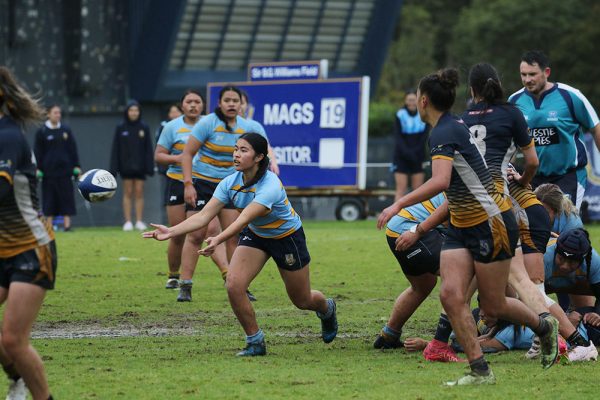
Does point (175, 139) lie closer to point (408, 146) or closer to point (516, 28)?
point (408, 146)

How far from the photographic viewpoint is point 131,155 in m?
24.4

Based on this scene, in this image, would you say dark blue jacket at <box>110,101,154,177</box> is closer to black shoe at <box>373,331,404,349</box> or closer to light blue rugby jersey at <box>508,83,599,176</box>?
light blue rugby jersey at <box>508,83,599,176</box>

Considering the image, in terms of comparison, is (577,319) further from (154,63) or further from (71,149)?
(154,63)

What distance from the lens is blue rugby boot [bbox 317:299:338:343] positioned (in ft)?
32.4

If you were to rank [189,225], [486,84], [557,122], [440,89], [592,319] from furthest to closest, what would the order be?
[557,122], [592,319], [189,225], [486,84], [440,89]

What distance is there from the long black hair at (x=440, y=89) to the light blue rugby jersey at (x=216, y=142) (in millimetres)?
4550

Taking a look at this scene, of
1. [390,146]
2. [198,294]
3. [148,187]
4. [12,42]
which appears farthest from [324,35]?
[198,294]

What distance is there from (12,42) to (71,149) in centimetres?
549

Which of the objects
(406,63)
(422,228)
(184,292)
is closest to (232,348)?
(422,228)

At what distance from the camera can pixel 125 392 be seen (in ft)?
25.7

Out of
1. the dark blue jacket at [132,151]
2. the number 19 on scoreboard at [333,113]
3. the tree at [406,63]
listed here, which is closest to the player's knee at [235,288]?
the dark blue jacket at [132,151]

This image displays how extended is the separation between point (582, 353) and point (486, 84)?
79.7 inches

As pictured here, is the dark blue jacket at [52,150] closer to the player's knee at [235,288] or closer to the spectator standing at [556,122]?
the spectator standing at [556,122]

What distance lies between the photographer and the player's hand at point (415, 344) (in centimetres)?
962
